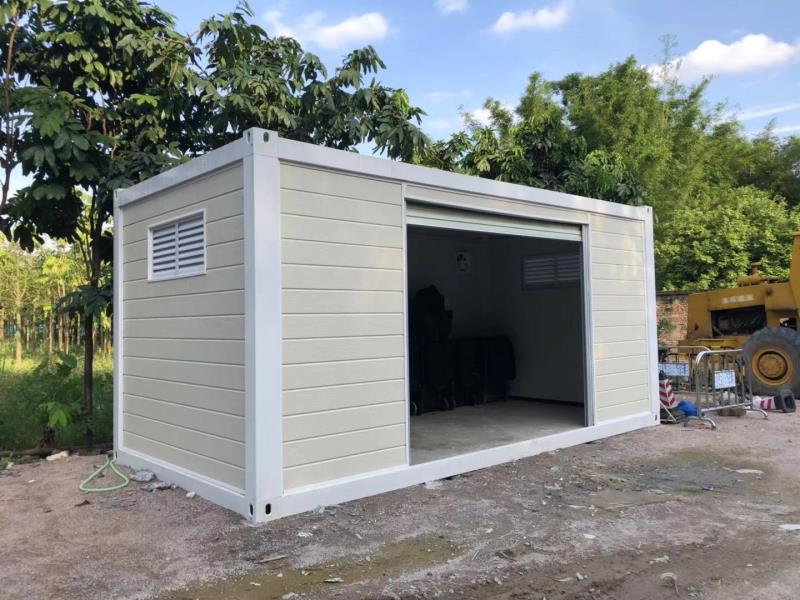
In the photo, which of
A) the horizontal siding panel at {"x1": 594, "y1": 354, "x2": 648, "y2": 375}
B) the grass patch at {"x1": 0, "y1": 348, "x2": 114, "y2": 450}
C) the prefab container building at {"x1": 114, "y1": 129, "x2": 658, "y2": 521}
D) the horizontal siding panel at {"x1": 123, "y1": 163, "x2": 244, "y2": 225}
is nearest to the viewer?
the prefab container building at {"x1": 114, "y1": 129, "x2": 658, "y2": 521}

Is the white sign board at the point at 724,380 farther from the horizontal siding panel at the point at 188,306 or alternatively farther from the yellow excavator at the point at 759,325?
the horizontal siding panel at the point at 188,306

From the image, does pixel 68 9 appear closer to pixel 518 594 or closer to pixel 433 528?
pixel 433 528

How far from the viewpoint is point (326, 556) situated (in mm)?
3732

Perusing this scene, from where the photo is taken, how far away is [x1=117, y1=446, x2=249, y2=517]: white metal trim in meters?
4.41

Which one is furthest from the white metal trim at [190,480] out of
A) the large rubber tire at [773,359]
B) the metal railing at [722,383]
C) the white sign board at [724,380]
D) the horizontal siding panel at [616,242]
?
the large rubber tire at [773,359]

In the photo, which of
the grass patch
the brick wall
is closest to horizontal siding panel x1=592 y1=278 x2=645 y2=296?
the grass patch

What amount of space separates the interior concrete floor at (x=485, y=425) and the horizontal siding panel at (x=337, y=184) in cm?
231

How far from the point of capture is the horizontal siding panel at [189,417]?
4.47 metres

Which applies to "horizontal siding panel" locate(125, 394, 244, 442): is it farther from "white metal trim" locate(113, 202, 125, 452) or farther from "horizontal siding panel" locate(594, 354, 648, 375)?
"horizontal siding panel" locate(594, 354, 648, 375)

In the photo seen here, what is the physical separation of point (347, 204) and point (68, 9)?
409 cm

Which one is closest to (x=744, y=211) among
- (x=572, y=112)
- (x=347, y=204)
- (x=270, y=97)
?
(x=572, y=112)

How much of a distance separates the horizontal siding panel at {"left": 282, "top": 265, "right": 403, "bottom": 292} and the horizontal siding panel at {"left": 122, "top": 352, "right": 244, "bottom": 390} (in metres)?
0.74

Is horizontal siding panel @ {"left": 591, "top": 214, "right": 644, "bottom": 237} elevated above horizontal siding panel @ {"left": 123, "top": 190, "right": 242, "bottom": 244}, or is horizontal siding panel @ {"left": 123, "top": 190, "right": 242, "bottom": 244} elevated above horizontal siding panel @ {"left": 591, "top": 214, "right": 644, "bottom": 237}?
horizontal siding panel @ {"left": 591, "top": 214, "right": 644, "bottom": 237}

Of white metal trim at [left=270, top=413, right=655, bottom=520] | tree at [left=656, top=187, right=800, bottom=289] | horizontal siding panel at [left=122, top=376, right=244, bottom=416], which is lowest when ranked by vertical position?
white metal trim at [left=270, top=413, right=655, bottom=520]
